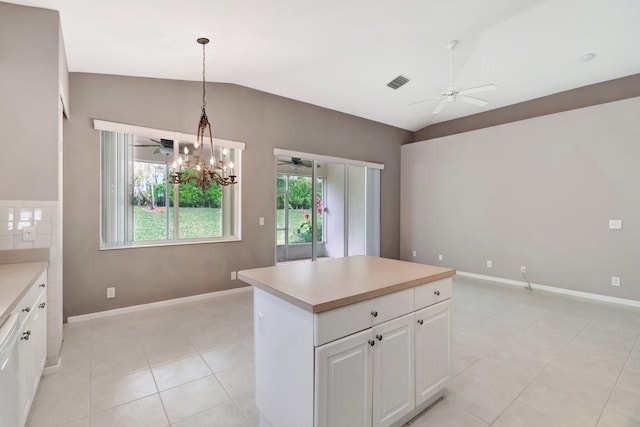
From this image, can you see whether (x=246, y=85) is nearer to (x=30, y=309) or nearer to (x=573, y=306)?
(x=30, y=309)

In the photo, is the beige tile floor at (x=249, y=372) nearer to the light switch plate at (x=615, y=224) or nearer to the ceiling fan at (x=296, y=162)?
the light switch plate at (x=615, y=224)

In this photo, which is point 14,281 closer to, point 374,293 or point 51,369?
point 51,369

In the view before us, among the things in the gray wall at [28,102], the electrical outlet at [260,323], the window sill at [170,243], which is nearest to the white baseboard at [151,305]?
the window sill at [170,243]

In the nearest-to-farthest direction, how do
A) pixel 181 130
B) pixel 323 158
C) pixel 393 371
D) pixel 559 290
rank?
pixel 393 371, pixel 181 130, pixel 559 290, pixel 323 158

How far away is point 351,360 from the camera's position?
1.52 m

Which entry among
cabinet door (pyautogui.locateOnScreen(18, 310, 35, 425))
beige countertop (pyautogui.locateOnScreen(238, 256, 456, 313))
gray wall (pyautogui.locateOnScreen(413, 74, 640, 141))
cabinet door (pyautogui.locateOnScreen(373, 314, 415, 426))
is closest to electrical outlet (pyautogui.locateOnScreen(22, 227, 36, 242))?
cabinet door (pyautogui.locateOnScreen(18, 310, 35, 425))

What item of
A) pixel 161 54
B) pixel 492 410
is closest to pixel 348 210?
pixel 161 54

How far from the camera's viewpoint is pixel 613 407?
6.79 ft

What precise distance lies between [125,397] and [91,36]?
3115 millimetres

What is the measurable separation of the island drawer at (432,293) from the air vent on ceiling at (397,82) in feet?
12.4

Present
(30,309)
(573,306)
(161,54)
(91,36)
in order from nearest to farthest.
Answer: (30,309) < (91,36) < (161,54) < (573,306)

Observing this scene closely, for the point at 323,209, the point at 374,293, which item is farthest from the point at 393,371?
the point at 323,209

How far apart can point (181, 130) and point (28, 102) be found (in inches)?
75.1

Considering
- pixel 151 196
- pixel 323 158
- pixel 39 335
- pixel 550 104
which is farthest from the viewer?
pixel 323 158
